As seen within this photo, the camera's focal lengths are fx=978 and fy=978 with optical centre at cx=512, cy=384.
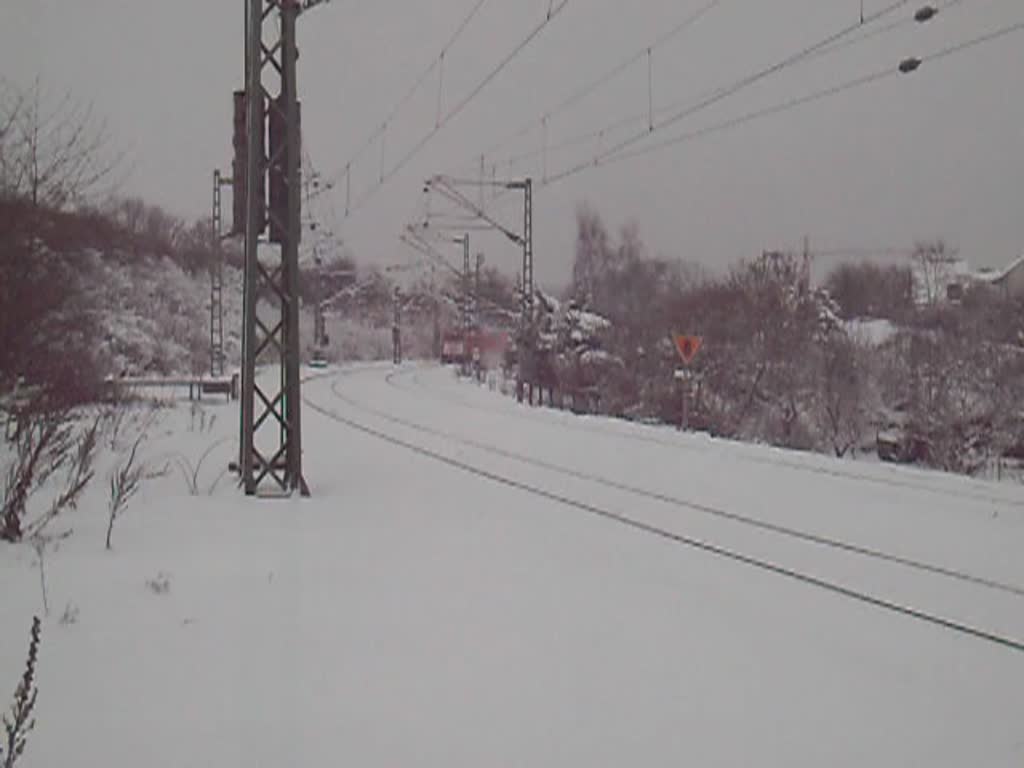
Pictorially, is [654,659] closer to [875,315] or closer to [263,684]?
[263,684]

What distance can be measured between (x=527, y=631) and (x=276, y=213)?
833cm

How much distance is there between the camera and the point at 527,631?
22.7 feet

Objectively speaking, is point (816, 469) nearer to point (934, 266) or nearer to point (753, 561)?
point (753, 561)

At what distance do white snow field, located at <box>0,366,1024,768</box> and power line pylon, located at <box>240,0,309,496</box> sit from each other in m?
0.91

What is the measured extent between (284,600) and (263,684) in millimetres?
1942

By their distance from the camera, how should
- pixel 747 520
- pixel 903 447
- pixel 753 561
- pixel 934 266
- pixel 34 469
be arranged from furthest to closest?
pixel 934 266
pixel 903 447
pixel 747 520
pixel 34 469
pixel 753 561

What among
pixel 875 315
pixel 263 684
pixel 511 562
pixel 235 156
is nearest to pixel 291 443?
pixel 235 156

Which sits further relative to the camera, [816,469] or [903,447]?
[903,447]

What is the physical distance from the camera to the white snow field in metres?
5.08

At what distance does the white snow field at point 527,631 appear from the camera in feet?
16.7

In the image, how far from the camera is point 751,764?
15.8 feet

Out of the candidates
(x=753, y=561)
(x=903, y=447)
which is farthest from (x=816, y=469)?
(x=903, y=447)

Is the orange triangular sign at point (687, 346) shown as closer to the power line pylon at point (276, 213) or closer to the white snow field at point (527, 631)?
the white snow field at point (527, 631)

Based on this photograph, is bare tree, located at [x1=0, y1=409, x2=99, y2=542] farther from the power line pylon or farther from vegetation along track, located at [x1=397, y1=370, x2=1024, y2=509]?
vegetation along track, located at [x1=397, y1=370, x2=1024, y2=509]
